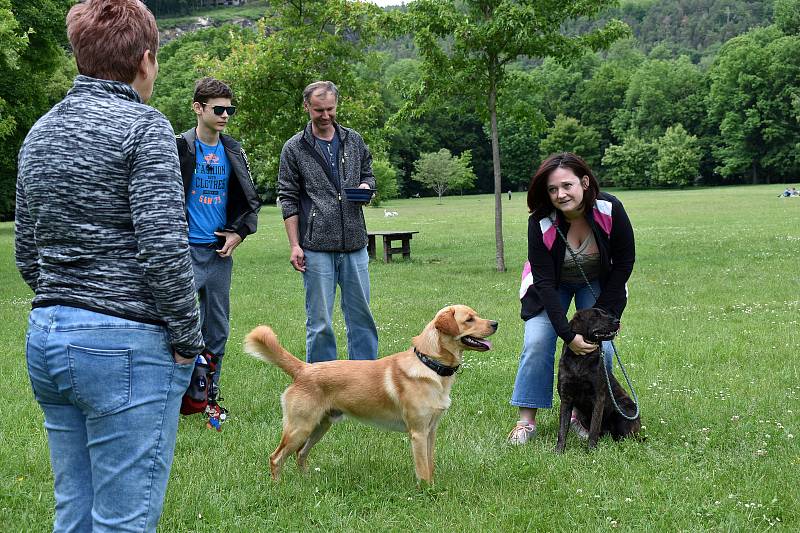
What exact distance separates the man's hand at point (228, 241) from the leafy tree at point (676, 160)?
7738 centimetres

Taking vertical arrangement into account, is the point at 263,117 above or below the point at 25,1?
below

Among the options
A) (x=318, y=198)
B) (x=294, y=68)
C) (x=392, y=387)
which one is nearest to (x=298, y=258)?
(x=318, y=198)

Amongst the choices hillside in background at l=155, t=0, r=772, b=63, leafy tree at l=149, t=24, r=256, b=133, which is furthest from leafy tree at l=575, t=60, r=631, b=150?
A: hillside in background at l=155, t=0, r=772, b=63

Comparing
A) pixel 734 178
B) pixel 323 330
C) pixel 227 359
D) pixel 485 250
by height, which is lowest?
pixel 734 178

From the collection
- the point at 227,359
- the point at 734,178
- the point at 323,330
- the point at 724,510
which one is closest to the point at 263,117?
the point at 227,359

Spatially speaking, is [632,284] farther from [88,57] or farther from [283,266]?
[88,57]

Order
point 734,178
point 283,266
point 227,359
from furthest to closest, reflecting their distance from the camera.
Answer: point 734,178, point 283,266, point 227,359

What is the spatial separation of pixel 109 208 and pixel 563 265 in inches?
154

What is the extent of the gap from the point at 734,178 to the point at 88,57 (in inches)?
3503

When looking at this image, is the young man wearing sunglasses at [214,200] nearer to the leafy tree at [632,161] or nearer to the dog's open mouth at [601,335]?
the dog's open mouth at [601,335]

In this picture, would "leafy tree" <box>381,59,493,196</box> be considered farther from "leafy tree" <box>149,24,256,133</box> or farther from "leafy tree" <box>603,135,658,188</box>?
"leafy tree" <box>149,24,256,133</box>

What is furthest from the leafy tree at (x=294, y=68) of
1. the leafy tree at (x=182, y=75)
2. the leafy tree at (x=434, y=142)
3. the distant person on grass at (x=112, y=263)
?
the leafy tree at (x=434, y=142)

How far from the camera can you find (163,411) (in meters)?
2.34

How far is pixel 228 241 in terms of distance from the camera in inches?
233
